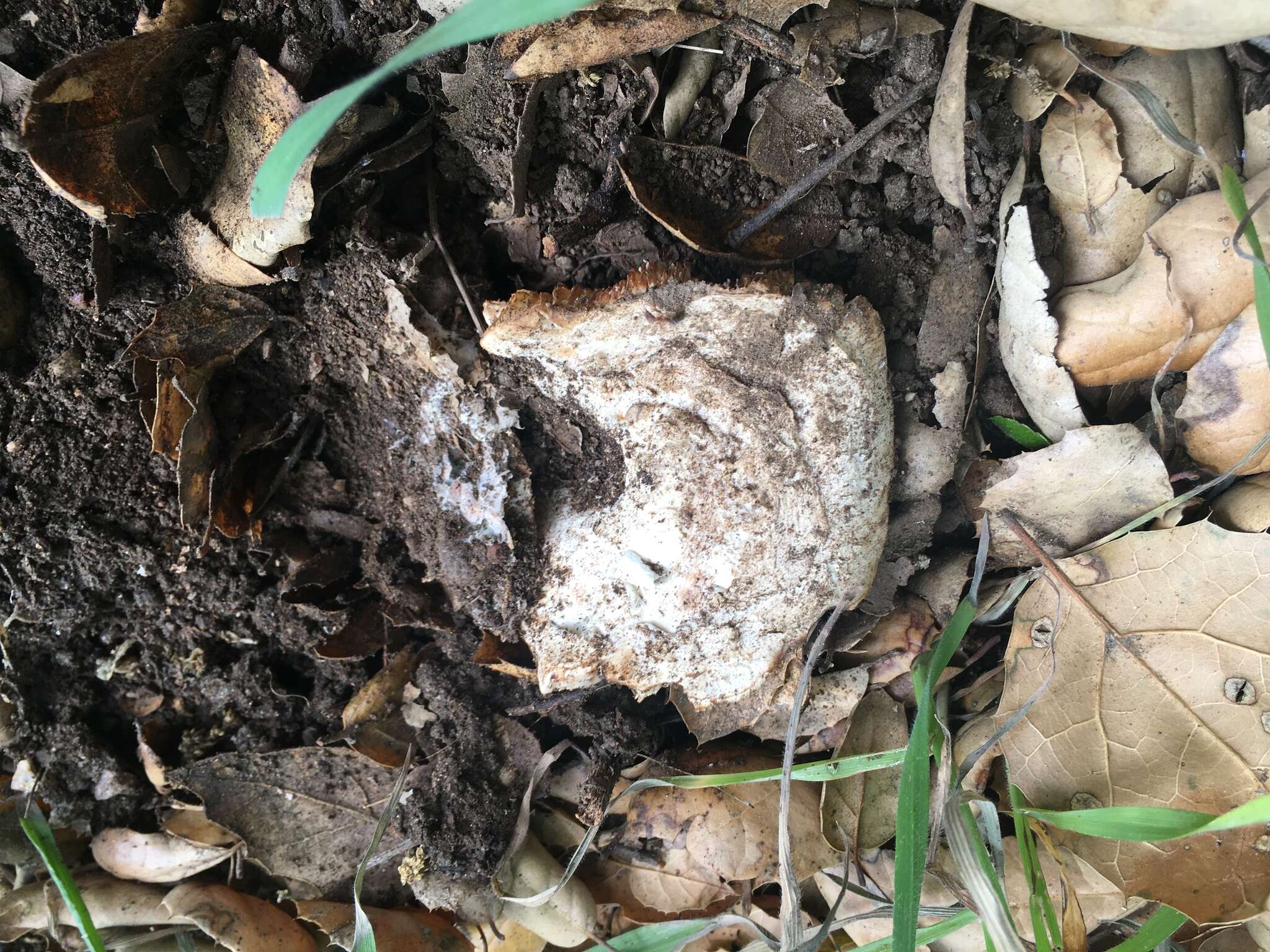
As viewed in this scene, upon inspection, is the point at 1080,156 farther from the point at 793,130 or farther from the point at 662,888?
the point at 662,888

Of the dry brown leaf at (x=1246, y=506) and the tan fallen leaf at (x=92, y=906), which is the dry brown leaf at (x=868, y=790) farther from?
the tan fallen leaf at (x=92, y=906)

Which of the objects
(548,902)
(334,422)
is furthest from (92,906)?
(334,422)

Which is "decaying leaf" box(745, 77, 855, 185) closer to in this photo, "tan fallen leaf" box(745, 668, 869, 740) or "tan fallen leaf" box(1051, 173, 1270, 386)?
"tan fallen leaf" box(1051, 173, 1270, 386)

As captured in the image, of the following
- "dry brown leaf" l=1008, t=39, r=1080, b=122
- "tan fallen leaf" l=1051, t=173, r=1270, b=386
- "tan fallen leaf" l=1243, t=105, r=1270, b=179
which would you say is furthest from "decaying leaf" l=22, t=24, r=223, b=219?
"tan fallen leaf" l=1243, t=105, r=1270, b=179

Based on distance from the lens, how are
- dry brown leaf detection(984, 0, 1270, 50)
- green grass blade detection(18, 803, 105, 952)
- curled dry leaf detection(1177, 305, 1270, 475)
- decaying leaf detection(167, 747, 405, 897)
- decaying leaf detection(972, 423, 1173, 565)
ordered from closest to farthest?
dry brown leaf detection(984, 0, 1270, 50)
curled dry leaf detection(1177, 305, 1270, 475)
decaying leaf detection(972, 423, 1173, 565)
green grass blade detection(18, 803, 105, 952)
decaying leaf detection(167, 747, 405, 897)

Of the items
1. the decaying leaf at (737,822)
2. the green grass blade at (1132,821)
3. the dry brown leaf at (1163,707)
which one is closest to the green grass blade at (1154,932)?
the dry brown leaf at (1163,707)

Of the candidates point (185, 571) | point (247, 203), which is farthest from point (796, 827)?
point (247, 203)

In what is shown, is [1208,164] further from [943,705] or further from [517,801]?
[517,801]
